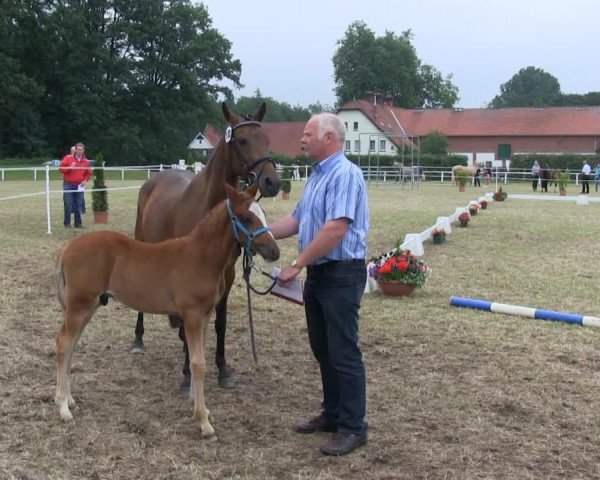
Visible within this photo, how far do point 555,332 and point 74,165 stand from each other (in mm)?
11466

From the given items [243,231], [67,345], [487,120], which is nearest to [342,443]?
[243,231]

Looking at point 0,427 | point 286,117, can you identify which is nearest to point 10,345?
point 0,427

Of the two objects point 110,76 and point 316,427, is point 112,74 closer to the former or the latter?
point 110,76

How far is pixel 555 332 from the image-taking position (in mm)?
6598

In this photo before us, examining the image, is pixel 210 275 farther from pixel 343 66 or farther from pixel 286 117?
pixel 286 117

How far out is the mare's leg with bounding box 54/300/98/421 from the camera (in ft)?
14.6

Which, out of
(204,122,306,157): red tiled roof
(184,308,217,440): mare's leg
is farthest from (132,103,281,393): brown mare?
(204,122,306,157): red tiled roof

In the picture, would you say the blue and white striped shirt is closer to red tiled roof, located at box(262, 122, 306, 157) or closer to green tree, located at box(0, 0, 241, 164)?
green tree, located at box(0, 0, 241, 164)

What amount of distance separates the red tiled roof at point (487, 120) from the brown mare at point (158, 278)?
62.0 metres

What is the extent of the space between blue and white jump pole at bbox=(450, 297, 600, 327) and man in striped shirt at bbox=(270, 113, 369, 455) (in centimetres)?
361

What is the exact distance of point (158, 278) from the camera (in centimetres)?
434

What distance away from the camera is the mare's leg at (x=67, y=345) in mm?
4441

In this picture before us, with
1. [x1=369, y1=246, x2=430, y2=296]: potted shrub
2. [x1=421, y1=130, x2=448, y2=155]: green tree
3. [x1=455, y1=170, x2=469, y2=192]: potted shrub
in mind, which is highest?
[x1=421, y1=130, x2=448, y2=155]: green tree

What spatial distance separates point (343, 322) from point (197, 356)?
3.32 ft
